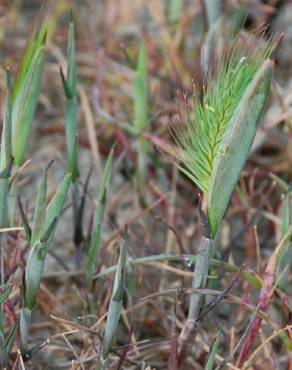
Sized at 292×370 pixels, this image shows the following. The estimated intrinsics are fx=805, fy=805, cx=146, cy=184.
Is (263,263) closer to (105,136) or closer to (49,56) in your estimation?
(105,136)

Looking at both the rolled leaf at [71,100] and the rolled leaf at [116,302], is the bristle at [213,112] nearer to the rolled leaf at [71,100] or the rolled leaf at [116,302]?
the rolled leaf at [116,302]

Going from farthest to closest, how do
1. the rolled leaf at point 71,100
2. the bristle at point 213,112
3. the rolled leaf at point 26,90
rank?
the rolled leaf at point 71,100 → the rolled leaf at point 26,90 → the bristle at point 213,112

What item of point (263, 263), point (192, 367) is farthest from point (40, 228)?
point (263, 263)

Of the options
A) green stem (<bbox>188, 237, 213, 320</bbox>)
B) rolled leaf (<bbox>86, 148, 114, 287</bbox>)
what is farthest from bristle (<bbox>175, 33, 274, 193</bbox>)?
rolled leaf (<bbox>86, 148, 114, 287</bbox>)

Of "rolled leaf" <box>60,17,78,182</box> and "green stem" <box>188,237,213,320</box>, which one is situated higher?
"rolled leaf" <box>60,17,78,182</box>

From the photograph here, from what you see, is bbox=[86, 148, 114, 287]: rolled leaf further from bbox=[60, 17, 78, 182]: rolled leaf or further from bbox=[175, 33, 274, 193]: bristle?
bbox=[175, 33, 274, 193]: bristle

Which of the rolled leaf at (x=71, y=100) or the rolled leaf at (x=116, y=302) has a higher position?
the rolled leaf at (x=71, y=100)

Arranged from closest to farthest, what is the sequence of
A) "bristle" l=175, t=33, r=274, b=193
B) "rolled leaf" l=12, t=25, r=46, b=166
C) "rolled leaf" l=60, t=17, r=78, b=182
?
"bristle" l=175, t=33, r=274, b=193 < "rolled leaf" l=12, t=25, r=46, b=166 < "rolled leaf" l=60, t=17, r=78, b=182

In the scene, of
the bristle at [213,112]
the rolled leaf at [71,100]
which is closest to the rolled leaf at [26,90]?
the rolled leaf at [71,100]

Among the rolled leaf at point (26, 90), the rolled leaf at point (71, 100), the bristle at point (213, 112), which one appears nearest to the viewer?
the bristle at point (213, 112)

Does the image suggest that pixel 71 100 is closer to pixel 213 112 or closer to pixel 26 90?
pixel 26 90

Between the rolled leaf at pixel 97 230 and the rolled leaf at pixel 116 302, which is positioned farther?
the rolled leaf at pixel 97 230
